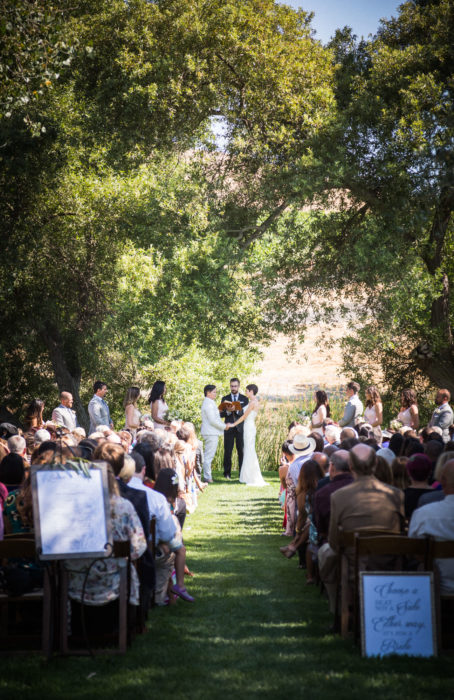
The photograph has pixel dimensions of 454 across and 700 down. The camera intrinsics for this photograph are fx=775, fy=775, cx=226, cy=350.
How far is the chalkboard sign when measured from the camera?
546cm

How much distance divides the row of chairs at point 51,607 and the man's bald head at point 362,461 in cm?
189

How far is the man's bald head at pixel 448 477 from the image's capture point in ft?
19.6

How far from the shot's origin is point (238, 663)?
545 cm

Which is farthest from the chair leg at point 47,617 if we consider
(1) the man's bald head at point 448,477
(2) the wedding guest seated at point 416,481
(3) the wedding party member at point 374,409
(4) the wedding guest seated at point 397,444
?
(3) the wedding party member at point 374,409

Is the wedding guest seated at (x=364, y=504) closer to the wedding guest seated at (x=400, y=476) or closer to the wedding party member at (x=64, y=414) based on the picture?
the wedding guest seated at (x=400, y=476)

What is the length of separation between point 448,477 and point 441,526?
42cm

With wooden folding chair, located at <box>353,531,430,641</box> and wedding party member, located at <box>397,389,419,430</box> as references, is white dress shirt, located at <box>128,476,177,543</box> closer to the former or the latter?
wooden folding chair, located at <box>353,531,430,641</box>

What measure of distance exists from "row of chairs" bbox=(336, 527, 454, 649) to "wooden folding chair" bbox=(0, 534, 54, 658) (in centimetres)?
218

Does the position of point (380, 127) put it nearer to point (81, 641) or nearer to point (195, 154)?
point (195, 154)

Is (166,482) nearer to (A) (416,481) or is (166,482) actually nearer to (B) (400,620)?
(A) (416,481)

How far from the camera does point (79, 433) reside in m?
11.0

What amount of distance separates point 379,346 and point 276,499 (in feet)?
26.2

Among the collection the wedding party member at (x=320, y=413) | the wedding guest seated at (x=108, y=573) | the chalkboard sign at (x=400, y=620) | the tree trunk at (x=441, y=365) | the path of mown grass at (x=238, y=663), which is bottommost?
the path of mown grass at (x=238, y=663)

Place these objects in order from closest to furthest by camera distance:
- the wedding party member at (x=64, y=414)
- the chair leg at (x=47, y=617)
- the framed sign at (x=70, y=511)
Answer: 1. the framed sign at (x=70, y=511)
2. the chair leg at (x=47, y=617)
3. the wedding party member at (x=64, y=414)
